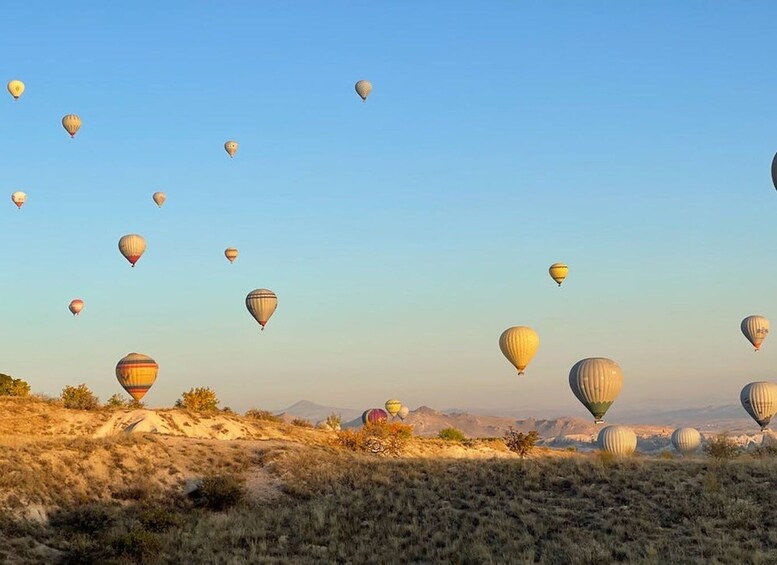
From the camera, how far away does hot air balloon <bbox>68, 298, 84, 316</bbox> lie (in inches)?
3319

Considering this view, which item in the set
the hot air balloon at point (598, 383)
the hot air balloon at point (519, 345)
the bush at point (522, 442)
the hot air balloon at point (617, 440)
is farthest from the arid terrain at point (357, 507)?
the hot air balloon at point (617, 440)

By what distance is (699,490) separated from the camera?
35.4 meters

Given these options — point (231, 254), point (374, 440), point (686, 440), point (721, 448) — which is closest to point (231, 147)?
point (231, 254)

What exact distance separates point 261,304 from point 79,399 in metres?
16.6

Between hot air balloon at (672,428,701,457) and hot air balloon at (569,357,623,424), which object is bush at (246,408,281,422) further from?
hot air balloon at (672,428,701,457)

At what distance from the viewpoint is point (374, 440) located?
60469mm

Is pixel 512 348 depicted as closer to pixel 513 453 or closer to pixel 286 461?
pixel 513 453

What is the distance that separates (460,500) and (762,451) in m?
38.0

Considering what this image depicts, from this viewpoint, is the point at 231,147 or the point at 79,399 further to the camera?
the point at 231,147

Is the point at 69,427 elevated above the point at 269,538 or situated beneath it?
→ elevated above

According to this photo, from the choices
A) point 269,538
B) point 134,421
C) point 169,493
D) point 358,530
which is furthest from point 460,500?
point 134,421

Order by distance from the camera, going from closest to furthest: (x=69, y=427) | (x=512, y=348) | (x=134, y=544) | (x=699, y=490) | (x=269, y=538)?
(x=134, y=544) < (x=269, y=538) < (x=699, y=490) < (x=69, y=427) < (x=512, y=348)

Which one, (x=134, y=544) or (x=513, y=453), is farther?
(x=513, y=453)

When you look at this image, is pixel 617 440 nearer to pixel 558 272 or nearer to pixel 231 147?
pixel 558 272
